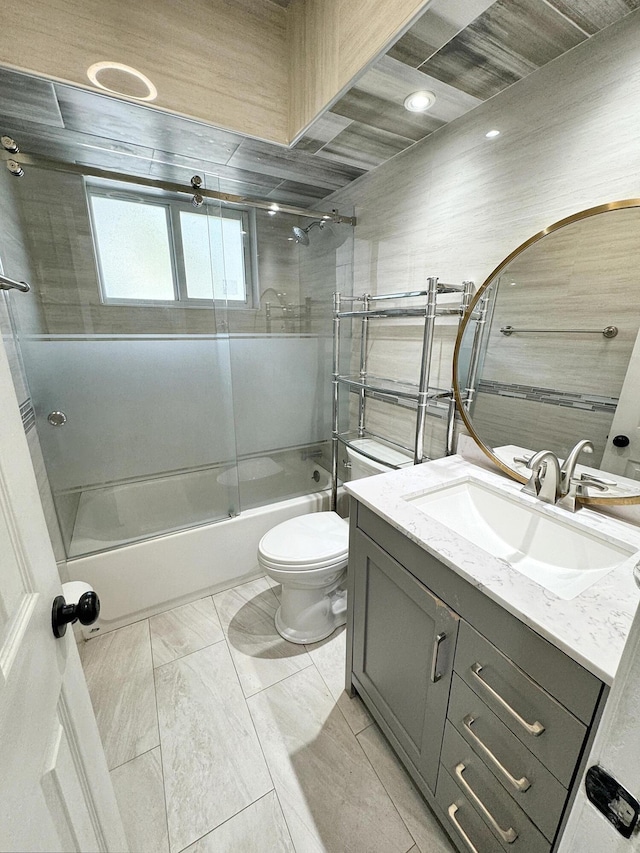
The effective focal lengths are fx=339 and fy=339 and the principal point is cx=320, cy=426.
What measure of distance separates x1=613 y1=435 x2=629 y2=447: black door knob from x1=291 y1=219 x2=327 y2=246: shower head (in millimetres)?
1801

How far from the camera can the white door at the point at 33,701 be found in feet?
1.32

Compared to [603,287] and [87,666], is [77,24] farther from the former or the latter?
[87,666]

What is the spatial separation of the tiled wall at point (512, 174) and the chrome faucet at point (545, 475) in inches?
4.7

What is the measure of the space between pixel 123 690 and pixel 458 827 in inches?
49.2

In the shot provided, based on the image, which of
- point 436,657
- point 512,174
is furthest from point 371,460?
point 512,174

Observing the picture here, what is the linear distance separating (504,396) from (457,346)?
281mm

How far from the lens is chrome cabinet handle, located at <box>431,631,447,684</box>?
84cm

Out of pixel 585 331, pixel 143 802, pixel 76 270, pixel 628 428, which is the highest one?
pixel 76 270

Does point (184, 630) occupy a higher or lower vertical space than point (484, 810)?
lower

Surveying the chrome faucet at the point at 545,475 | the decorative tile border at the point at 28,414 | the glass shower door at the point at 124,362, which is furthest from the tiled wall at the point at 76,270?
the chrome faucet at the point at 545,475

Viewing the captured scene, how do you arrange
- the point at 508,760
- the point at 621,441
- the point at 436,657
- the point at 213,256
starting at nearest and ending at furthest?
the point at 508,760 → the point at 436,657 → the point at 621,441 → the point at 213,256

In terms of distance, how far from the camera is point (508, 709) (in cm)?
70

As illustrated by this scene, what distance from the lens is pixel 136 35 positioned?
3.58ft

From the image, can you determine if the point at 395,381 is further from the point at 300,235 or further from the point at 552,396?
the point at 300,235
